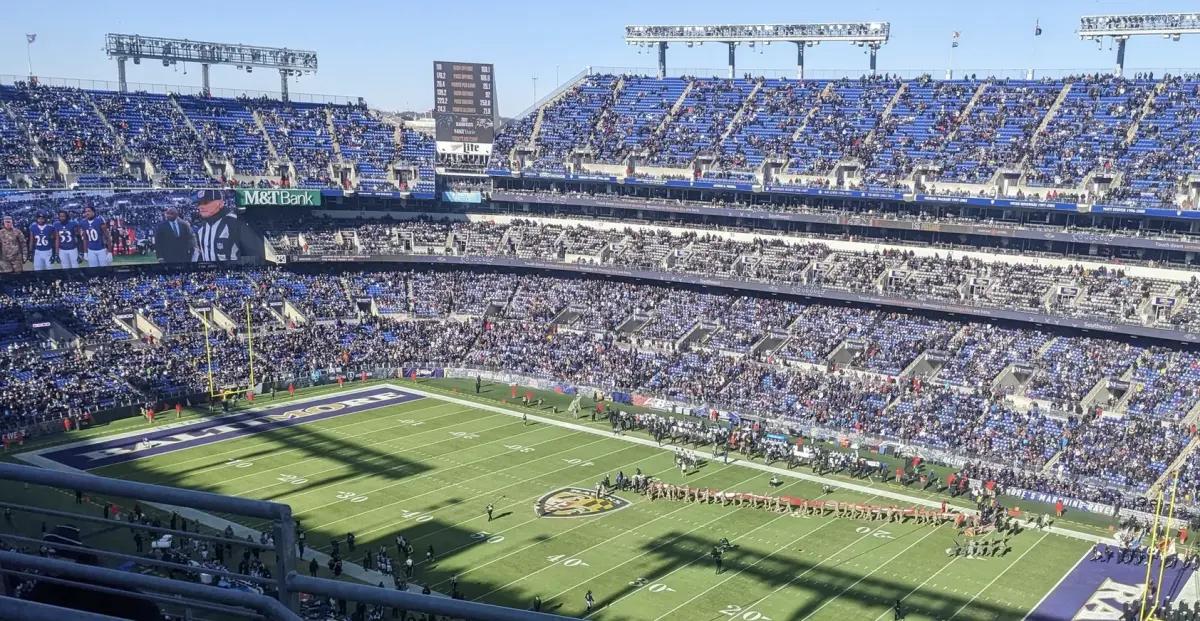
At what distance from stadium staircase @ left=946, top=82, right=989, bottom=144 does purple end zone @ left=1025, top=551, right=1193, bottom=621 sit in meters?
33.8

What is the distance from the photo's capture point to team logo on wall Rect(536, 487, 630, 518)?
1389 inches

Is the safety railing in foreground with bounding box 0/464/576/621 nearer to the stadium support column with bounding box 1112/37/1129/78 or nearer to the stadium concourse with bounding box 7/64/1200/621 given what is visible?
the stadium concourse with bounding box 7/64/1200/621

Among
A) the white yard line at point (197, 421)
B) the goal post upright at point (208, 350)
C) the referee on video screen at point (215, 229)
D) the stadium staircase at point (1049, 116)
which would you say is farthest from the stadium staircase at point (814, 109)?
the goal post upright at point (208, 350)

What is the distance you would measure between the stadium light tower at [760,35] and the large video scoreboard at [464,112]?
49.9 feet

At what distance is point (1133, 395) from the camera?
1705 inches

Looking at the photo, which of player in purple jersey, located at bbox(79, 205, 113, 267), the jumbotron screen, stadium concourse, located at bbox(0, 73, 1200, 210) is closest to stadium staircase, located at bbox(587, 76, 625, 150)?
stadium concourse, located at bbox(0, 73, 1200, 210)

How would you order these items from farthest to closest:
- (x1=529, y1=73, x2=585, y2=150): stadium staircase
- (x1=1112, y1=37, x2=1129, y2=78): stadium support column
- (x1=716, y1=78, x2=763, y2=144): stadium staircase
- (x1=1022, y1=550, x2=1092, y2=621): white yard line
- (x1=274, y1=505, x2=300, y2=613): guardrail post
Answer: (x1=529, y1=73, x2=585, y2=150): stadium staircase, (x1=716, y1=78, x2=763, y2=144): stadium staircase, (x1=1112, y1=37, x2=1129, y2=78): stadium support column, (x1=1022, y1=550, x2=1092, y2=621): white yard line, (x1=274, y1=505, x2=300, y2=613): guardrail post

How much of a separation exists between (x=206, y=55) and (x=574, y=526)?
5574cm

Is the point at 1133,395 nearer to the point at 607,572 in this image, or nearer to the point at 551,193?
the point at 607,572

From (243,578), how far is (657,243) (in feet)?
199

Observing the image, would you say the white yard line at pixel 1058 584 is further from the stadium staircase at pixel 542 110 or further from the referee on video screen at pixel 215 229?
the referee on video screen at pixel 215 229

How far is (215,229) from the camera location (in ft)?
201

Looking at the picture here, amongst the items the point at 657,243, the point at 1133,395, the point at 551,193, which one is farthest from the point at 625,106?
→ the point at 1133,395

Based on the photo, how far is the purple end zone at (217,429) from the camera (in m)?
40.8
